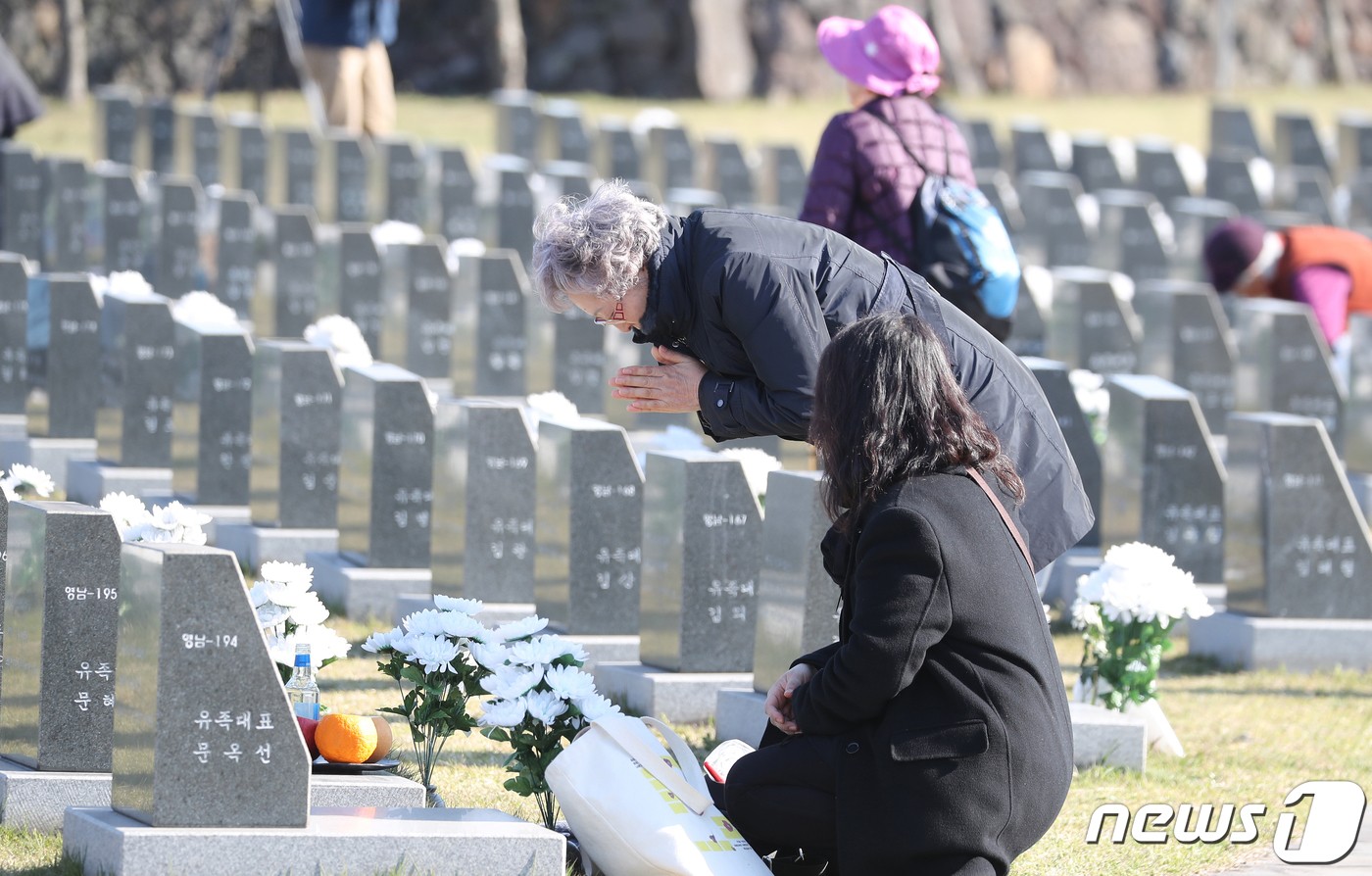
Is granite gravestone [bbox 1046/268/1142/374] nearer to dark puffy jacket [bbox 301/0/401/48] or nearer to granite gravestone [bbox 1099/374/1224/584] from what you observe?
granite gravestone [bbox 1099/374/1224/584]

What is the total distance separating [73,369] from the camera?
9.00 m

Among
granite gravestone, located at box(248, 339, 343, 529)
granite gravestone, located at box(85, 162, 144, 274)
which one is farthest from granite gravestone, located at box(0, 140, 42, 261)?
granite gravestone, located at box(248, 339, 343, 529)

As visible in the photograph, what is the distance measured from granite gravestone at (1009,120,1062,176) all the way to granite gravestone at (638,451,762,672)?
36.9 feet

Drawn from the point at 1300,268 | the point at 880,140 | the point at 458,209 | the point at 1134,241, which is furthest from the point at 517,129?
the point at 880,140

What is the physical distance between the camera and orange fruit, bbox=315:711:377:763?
17.0ft

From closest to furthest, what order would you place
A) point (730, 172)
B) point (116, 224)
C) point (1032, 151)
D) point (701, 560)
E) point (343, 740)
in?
point (343, 740) → point (701, 560) → point (116, 224) → point (730, 172) → point (1032, 151)

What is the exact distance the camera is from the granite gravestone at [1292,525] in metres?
7.68

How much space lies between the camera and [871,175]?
711cm

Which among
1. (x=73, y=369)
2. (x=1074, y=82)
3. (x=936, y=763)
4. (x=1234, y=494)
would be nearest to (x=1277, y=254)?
(x=1234, y=494)

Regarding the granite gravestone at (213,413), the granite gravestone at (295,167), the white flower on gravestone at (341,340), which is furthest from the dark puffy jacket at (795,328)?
the granite gravestone at (295,167)

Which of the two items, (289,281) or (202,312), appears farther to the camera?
(289,281)

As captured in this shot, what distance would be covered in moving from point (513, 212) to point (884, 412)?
27.3 feet

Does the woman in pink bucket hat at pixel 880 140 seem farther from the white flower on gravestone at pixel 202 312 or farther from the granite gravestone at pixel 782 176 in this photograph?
the granite gravestone at pixel 782 176

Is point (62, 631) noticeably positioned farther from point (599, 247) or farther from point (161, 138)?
point (161, 138)
